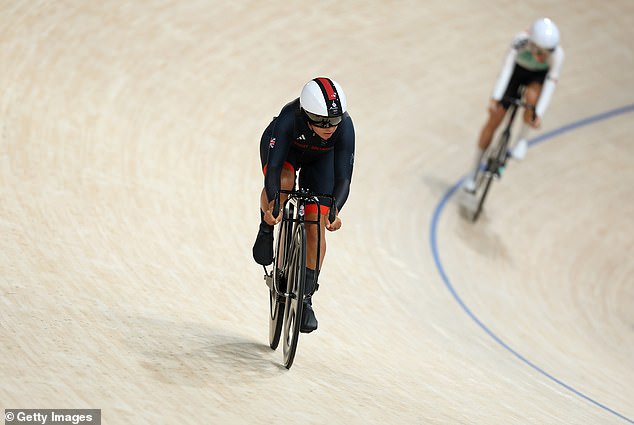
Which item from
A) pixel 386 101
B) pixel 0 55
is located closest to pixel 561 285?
pixel 386 101

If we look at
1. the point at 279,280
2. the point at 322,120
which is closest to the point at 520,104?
the point at 279,280

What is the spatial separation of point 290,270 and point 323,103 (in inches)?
29.4

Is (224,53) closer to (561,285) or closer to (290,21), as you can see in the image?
(290,21)

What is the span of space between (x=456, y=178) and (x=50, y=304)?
4.62 m

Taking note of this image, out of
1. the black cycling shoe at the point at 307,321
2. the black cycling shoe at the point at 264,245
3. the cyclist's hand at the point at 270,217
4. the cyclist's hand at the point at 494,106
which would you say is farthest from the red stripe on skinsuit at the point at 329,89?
the cyclist's hand at the point at 494,106

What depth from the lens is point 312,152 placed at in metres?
3.60

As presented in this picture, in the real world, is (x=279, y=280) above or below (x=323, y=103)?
below

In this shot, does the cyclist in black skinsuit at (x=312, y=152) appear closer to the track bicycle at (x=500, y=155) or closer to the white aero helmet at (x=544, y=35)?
the white aero helmet at (x=544, y=35)

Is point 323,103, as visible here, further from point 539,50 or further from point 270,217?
point 539,50

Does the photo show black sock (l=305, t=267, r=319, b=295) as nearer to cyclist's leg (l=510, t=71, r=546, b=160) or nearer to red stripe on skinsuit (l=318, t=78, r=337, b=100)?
red stripe on skinsuit (l=318, t=78, r=337, b=100)

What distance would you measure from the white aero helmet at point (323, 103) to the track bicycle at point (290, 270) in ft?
1.00

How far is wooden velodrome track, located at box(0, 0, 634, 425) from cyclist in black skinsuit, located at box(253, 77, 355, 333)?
663 millimetres

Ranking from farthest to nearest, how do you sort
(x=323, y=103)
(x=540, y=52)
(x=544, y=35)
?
(x=540, y=52)
(x=544, y=35)
(x=323, y=103)

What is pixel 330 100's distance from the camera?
3338mm
